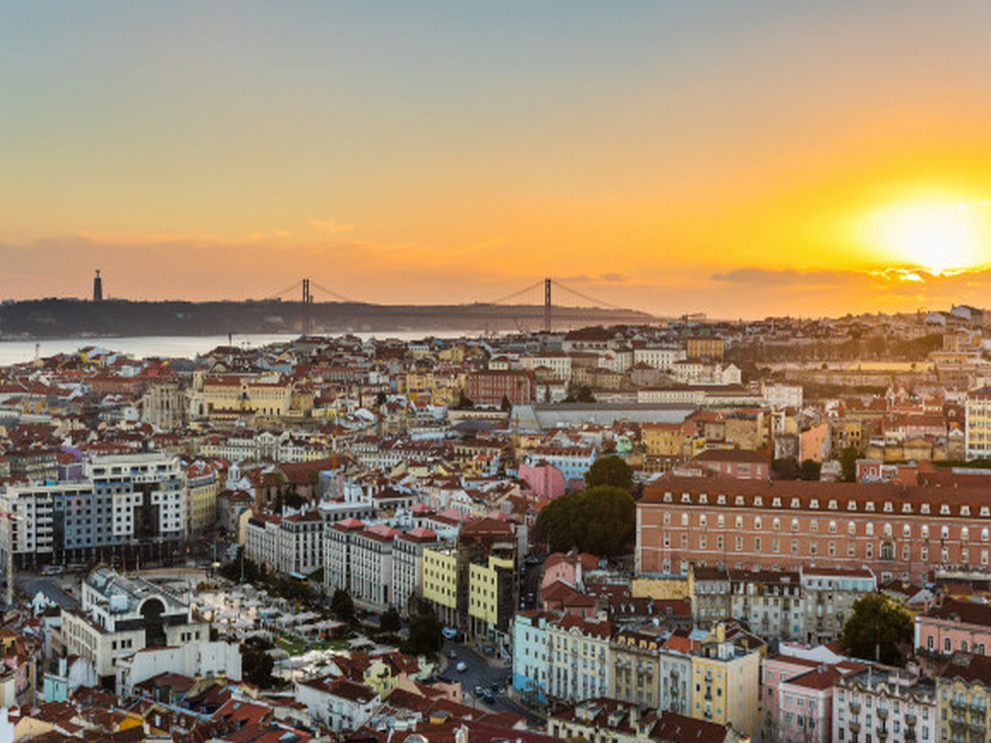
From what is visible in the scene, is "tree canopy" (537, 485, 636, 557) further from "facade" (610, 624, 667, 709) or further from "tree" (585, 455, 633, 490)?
"facade" (610, 624, 667, 709)

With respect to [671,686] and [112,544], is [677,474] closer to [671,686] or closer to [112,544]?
[671,686]

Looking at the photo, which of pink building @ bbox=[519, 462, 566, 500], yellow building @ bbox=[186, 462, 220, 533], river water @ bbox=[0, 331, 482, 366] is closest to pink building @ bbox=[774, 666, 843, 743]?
pink building @ bbox=[519, 462, 566, 500]

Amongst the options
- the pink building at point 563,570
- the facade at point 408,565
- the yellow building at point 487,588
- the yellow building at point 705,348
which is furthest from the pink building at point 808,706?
the yellow building at point 705,348

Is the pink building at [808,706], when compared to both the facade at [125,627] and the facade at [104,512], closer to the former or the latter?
the facade at [125,627]

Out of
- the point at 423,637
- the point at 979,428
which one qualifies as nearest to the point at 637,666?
the point at 423,637

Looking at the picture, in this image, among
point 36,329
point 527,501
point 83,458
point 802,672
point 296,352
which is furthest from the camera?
point 36,329

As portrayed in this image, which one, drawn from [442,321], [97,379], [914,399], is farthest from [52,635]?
[442,321]

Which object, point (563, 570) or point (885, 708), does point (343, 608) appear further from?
point (885, 708)
